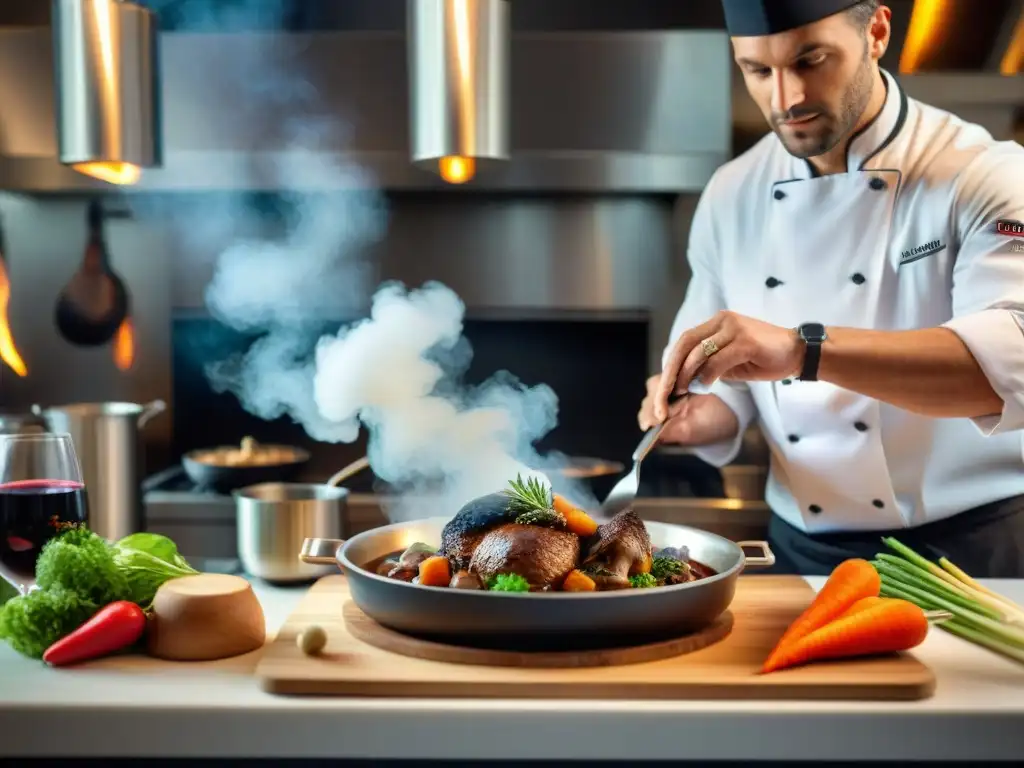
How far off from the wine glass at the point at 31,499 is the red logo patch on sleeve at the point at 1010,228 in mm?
1664


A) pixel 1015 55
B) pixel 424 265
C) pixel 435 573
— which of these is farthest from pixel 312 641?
pixel 1015 55

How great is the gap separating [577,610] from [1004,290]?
109 centimetres

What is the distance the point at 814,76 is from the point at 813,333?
52cm

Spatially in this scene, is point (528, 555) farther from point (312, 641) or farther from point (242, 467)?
point (242, 467)

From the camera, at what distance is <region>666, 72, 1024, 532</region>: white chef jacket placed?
204 centimetres

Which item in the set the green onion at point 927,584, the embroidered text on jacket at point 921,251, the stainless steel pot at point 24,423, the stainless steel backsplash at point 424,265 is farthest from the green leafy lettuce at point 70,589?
the stainless steel backsplash at point 424,265

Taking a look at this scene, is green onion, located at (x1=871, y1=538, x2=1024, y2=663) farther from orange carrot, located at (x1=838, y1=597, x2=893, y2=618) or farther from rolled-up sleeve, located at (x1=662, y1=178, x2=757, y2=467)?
rolled-up sleeve, located at (x1=662, y1=178, x2=757, y2=467)

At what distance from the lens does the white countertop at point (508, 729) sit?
121 centimetres

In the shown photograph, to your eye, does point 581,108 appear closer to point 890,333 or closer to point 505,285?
point 505,285

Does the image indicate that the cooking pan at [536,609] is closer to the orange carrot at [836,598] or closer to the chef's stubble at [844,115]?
the orange carrot at [836,598]

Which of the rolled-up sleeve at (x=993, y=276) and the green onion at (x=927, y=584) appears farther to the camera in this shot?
the rolled-up sleeve at (x=993, y=276)

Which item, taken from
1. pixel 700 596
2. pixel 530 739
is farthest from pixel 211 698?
pixel 700 596

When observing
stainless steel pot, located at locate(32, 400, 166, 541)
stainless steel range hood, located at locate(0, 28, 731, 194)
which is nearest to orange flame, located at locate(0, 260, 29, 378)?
stainless steel range hood, located at locate(0, 28, 731, 194)

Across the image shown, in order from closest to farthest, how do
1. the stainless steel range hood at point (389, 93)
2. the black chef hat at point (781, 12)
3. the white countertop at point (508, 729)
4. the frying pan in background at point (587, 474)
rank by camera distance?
the white countertop at point (508, 729) < the black chef hat at point (781, 12) < the frying pan in background at point (587, 474) < the stainless steel range hood at point (389, 93)
